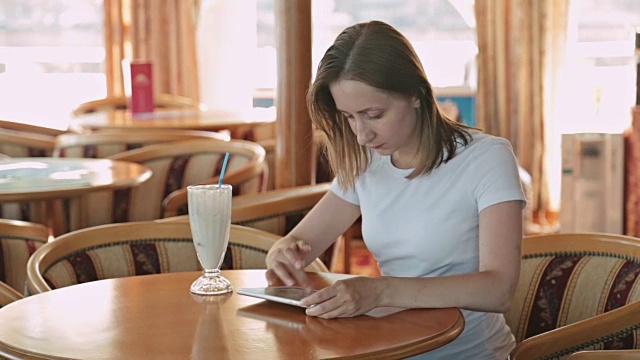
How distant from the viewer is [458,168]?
2.13 meters

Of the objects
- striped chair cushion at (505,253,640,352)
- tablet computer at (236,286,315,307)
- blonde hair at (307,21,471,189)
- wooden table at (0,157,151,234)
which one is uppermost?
blonde hair at (307,21,471,189)

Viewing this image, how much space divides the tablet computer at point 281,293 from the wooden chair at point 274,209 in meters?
1.03

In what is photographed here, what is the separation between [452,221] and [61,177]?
2.05m

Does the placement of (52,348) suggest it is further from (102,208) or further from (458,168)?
(102,208)

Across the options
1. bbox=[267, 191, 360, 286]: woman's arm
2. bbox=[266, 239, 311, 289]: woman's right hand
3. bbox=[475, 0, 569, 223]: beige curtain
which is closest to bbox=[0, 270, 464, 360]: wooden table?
bbox=[266, 239, 311, 289]: woman's right hand

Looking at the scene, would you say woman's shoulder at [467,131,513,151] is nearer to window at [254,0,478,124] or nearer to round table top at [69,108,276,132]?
round table top at [69,108,276,132]

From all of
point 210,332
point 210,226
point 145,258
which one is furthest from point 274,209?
point 210,332

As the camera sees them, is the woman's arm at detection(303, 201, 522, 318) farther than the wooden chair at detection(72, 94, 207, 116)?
No

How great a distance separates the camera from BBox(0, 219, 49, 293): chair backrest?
128 inches

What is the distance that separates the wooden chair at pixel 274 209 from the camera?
3.07 meters

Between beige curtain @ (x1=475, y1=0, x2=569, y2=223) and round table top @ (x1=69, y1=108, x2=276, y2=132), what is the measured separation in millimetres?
1526

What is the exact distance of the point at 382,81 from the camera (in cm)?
204

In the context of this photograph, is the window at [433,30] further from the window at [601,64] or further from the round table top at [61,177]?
the round table top at [61,177]

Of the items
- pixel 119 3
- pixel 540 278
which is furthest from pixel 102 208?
pixel 119 3
